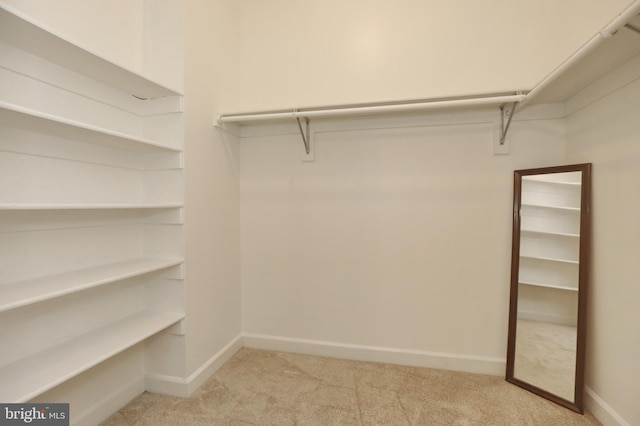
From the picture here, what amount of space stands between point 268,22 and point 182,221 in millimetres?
1690

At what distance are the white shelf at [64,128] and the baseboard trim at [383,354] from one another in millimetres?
1627

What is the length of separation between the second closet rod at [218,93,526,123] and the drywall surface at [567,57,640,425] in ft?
1.34

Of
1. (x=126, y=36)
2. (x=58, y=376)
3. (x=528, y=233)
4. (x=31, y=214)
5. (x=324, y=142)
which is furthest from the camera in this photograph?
(x=324, y=142)

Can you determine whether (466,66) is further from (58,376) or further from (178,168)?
(58,376)

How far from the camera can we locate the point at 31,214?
1.29 metres

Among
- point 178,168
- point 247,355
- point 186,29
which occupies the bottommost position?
point 247,355

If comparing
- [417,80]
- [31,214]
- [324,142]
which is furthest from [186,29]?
[417,80]

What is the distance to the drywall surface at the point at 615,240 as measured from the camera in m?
1.38

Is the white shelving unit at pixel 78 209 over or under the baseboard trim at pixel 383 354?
over

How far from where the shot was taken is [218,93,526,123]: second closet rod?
1.70 metres

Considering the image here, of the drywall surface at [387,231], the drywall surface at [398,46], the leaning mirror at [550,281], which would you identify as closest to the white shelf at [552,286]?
the leaning mirror at [550,281]

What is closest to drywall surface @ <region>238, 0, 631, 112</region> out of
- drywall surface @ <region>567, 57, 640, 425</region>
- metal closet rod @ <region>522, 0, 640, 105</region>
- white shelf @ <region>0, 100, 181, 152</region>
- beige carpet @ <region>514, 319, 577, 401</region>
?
metal closet rod @ <region>522, 0, 640, 105</region>

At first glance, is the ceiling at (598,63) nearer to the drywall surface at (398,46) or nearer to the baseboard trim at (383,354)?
the drywall surface at (398,46)

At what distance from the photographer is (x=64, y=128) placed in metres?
1.22
